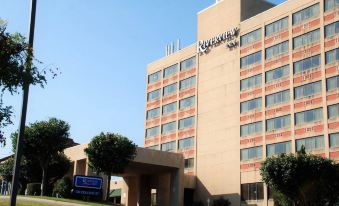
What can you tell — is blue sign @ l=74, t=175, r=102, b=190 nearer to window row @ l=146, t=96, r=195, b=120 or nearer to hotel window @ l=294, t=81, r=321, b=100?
hotel window @ l=294, t=81, r=321, b=100

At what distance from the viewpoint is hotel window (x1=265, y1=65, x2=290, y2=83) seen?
7172 centimetres

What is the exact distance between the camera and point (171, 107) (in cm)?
9375

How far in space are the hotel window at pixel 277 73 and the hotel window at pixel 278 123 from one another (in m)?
5.80

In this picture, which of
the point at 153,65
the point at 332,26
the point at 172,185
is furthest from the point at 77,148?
the point at 332,26

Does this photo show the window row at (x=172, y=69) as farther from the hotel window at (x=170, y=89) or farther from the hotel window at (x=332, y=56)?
the hotel window at (x=332, y=56)

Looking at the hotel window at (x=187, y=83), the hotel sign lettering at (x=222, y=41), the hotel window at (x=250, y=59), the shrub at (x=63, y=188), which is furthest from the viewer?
the hotel window at (x=187, y=83)

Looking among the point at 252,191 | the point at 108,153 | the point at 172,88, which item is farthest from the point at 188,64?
the point at 108,153

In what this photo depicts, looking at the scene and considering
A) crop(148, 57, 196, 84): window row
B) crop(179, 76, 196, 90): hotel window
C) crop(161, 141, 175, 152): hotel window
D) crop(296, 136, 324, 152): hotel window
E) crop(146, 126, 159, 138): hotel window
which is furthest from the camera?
crop(146, 126, 159, 138): hotel window

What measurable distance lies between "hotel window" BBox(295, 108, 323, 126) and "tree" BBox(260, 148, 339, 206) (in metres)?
12.1

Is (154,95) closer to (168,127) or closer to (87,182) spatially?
(168,127)

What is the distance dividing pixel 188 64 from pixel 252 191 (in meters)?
27.2

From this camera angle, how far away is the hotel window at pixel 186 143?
8731 cm

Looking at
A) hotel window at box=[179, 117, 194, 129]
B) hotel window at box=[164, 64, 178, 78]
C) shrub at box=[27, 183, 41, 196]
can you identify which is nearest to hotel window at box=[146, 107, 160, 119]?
hotel window at box=[164, 64, 178, 78]

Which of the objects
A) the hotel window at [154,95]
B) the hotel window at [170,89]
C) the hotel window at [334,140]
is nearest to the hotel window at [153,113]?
the hotel window at [154,95]
